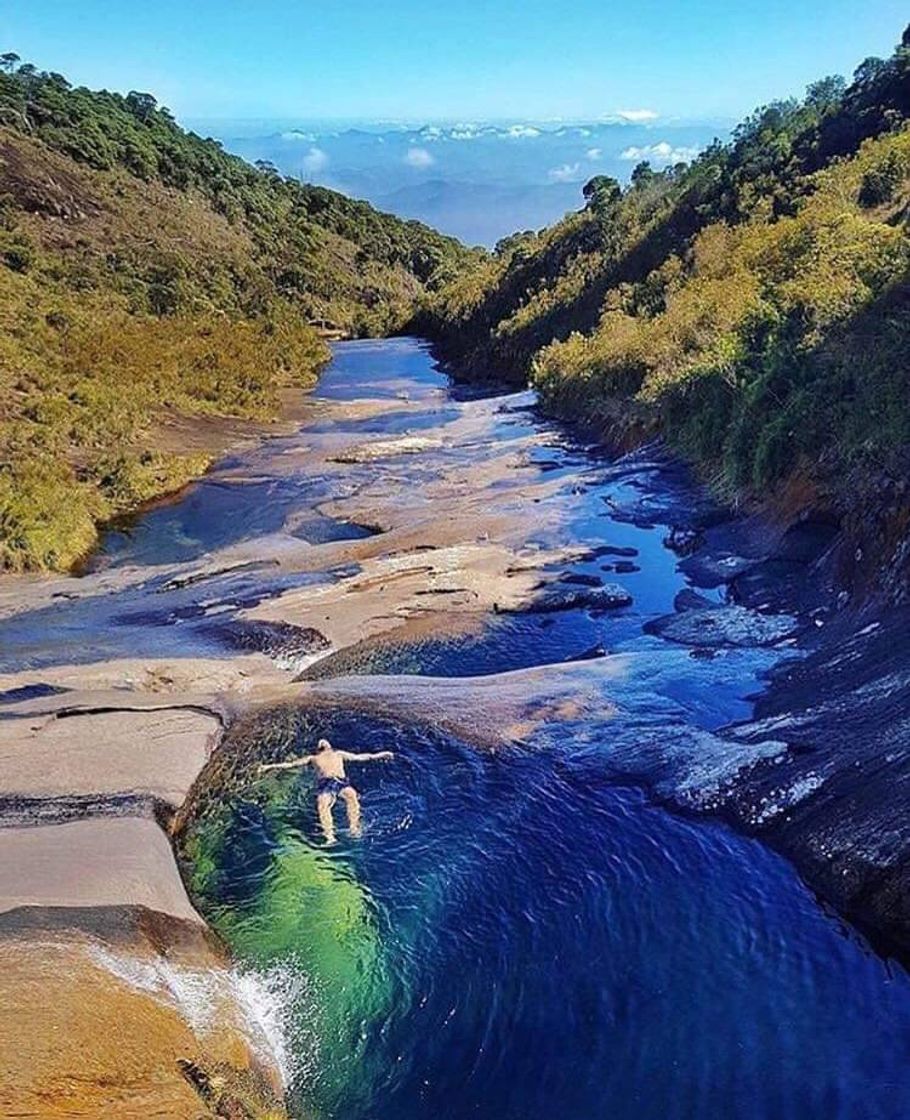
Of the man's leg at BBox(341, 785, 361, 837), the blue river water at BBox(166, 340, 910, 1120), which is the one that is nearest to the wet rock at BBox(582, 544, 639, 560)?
the blue river water at BBox(166, 340, 910, 1120)

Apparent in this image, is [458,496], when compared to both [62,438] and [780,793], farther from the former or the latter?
[780,793]

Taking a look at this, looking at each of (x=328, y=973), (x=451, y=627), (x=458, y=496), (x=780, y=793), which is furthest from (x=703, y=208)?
(x=328, y=973)

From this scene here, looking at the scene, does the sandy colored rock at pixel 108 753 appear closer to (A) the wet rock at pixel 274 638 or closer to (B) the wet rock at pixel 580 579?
(A) the wet rock at pixel 274 638

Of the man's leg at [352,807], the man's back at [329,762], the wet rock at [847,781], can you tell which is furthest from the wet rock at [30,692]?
the wet rock at [847,781]

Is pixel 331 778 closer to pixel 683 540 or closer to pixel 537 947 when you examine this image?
pixel 537 947

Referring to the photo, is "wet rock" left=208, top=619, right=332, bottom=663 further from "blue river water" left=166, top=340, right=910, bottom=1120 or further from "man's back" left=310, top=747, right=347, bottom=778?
"man's back" left=310, top=747, right=347, bottom=778
